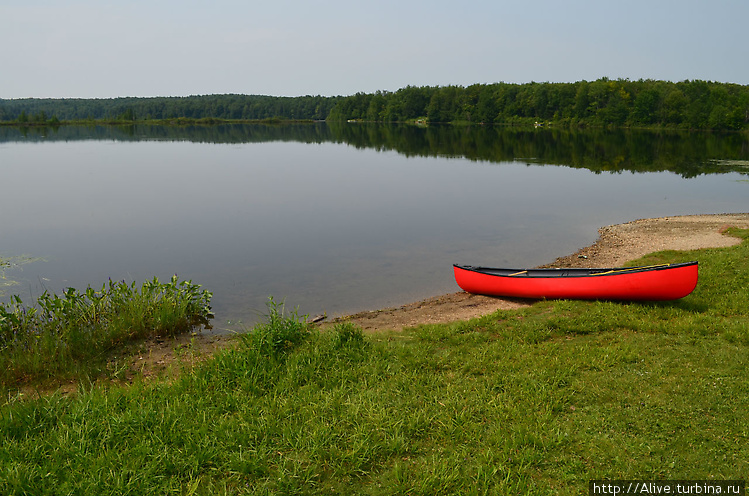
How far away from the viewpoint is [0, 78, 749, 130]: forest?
103750 millimetres

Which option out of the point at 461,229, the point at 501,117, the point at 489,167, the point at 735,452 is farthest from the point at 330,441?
the point at 501,117

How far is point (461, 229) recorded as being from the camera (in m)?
23.7

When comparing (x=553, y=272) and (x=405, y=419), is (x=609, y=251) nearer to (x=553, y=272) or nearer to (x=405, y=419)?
(x=553, y=272)

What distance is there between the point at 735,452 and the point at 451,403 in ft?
10.9

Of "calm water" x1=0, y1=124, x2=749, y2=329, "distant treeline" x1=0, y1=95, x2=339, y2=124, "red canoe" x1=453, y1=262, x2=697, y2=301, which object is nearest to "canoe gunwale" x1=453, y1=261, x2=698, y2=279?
"red canoe" x1=453, y1=262, x2=697, y2=301

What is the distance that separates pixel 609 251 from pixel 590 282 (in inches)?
331

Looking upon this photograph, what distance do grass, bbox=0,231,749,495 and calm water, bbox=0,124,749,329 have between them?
17.7ft

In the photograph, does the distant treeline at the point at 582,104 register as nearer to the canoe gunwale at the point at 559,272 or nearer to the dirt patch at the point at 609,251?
the dirt patch at the point at 609,251

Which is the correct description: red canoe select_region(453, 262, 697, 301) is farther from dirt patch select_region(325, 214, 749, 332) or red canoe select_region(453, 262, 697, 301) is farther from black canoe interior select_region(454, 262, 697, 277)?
dirt patch select_region(325, 214, 749, 332)

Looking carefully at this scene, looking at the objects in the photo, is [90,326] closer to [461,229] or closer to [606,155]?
[461,229]

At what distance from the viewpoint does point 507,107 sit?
137 metres

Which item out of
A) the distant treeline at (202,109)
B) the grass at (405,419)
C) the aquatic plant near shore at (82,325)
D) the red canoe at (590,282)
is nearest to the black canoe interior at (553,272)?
the red canoe at (590,282)

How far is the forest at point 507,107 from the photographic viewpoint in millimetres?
103750

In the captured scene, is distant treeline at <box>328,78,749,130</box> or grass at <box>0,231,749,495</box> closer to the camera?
grass at <box>0,231,749,495</box>
